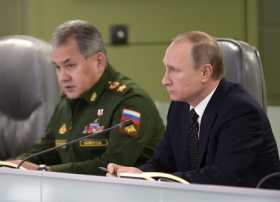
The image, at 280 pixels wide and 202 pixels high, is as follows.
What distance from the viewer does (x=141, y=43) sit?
4.36 m

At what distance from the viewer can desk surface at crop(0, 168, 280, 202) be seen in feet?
4.22

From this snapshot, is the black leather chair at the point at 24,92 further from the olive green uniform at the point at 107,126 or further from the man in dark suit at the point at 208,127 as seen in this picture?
the man in dark suit at the point at 208,127

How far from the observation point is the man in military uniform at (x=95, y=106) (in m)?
2.47

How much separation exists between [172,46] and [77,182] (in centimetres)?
84

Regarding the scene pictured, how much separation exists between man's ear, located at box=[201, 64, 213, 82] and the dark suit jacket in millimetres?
46

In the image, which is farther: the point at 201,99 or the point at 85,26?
the point at 85,26

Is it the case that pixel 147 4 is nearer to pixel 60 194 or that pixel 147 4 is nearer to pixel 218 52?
pixel 218 52

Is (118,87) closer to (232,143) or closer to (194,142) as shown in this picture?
(194,142)

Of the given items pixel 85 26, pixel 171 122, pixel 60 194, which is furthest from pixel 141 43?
pixel 60 194

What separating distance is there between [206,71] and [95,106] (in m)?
0.55

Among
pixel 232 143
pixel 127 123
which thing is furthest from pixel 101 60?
pixel 232 143

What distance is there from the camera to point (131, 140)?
2.45 metres

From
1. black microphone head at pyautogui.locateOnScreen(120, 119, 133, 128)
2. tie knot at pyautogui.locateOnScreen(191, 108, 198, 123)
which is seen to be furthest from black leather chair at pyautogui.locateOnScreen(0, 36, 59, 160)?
tie knot at pyautogui.locateOnScreen(191, 108, 198, 123)

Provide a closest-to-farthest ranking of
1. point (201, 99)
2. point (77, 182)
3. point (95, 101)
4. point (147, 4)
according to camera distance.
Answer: point (77, 182) < point (201, 99) < point (95, 101) < point (147, 4)
